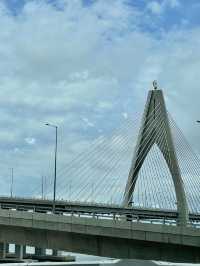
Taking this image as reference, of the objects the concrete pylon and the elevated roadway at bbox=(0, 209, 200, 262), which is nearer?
the elevated roadway at bbox=(0, 209, 200, 262)

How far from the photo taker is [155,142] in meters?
62.6

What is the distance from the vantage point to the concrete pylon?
6031cm

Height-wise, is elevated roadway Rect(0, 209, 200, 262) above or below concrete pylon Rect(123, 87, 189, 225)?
below

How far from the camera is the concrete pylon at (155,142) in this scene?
60312 millimetres

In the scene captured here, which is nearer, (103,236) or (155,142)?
(103,236)

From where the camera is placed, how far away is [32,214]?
153 feet

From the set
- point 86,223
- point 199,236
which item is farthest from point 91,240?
point 199,236

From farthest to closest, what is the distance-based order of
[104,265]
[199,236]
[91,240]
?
[91,240]
[199,236]
[104,265]

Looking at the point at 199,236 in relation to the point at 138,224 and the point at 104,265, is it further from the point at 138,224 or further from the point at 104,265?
the point at 104,265

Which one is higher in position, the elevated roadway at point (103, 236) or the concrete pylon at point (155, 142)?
the concrete pylon at point (155, 142)

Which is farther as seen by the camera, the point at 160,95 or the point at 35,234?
the point at 160,95

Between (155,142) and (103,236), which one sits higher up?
(155,142)

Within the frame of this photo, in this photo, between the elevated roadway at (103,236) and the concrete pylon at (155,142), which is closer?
the elevated roadway at (103,236)

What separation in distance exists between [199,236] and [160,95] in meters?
30.0
